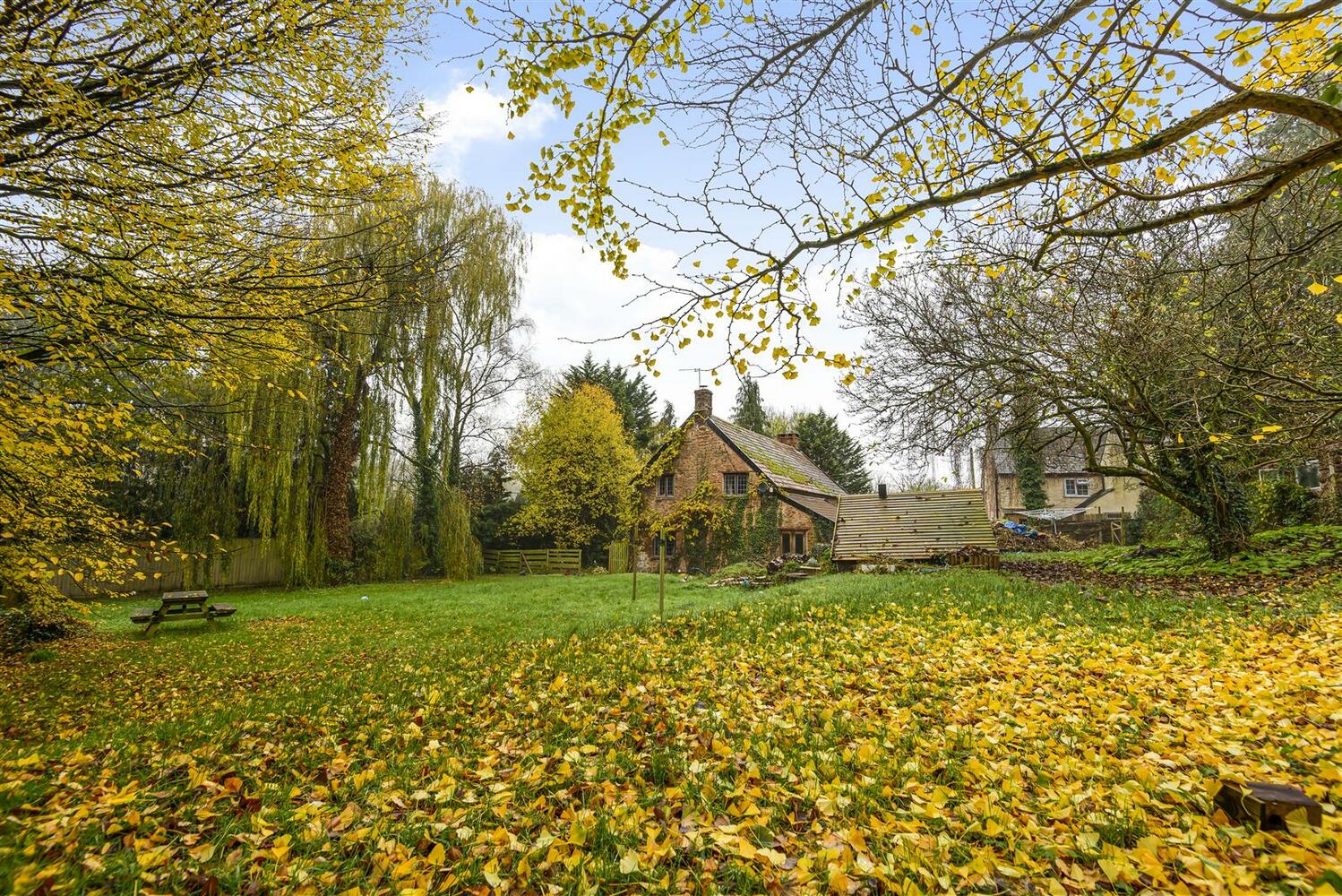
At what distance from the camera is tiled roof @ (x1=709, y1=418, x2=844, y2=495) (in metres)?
23.1

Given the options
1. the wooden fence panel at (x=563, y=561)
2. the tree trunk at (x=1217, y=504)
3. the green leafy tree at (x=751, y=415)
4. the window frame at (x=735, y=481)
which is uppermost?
the green leafy tree at (x=751, y=415)

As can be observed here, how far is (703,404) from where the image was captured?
24.5 m

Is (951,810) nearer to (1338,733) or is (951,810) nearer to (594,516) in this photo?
(1338,733)

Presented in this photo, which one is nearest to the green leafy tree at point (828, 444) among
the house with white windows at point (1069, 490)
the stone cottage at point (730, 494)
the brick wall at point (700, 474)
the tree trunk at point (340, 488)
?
the house with white windows at point (1069, 490)

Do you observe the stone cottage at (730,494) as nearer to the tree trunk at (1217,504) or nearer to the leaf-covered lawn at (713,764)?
the tree trunk at (1217,504)

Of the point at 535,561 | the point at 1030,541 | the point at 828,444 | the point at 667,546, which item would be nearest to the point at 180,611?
the point at 535,561

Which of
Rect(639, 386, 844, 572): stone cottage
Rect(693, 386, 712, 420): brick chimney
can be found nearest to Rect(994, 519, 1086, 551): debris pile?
Rect(639, 386, 844, 572): stone cottage

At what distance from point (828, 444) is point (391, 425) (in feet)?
79.4

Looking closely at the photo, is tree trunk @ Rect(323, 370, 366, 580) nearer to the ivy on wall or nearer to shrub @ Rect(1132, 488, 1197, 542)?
the ivy on wall

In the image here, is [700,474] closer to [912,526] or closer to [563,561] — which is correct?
[563,561]

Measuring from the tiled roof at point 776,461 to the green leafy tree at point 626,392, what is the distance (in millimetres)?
7700

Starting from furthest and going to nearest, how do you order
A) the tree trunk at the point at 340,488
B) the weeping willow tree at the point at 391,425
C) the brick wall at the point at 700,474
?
the brick wall at the point at 700,474
the tree trunk at the point at 340,488
the weeping willow tree at the point at 391,425

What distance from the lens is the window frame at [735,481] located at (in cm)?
2270

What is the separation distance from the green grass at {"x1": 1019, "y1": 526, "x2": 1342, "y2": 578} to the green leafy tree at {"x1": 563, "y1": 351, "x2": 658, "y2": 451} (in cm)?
2262
